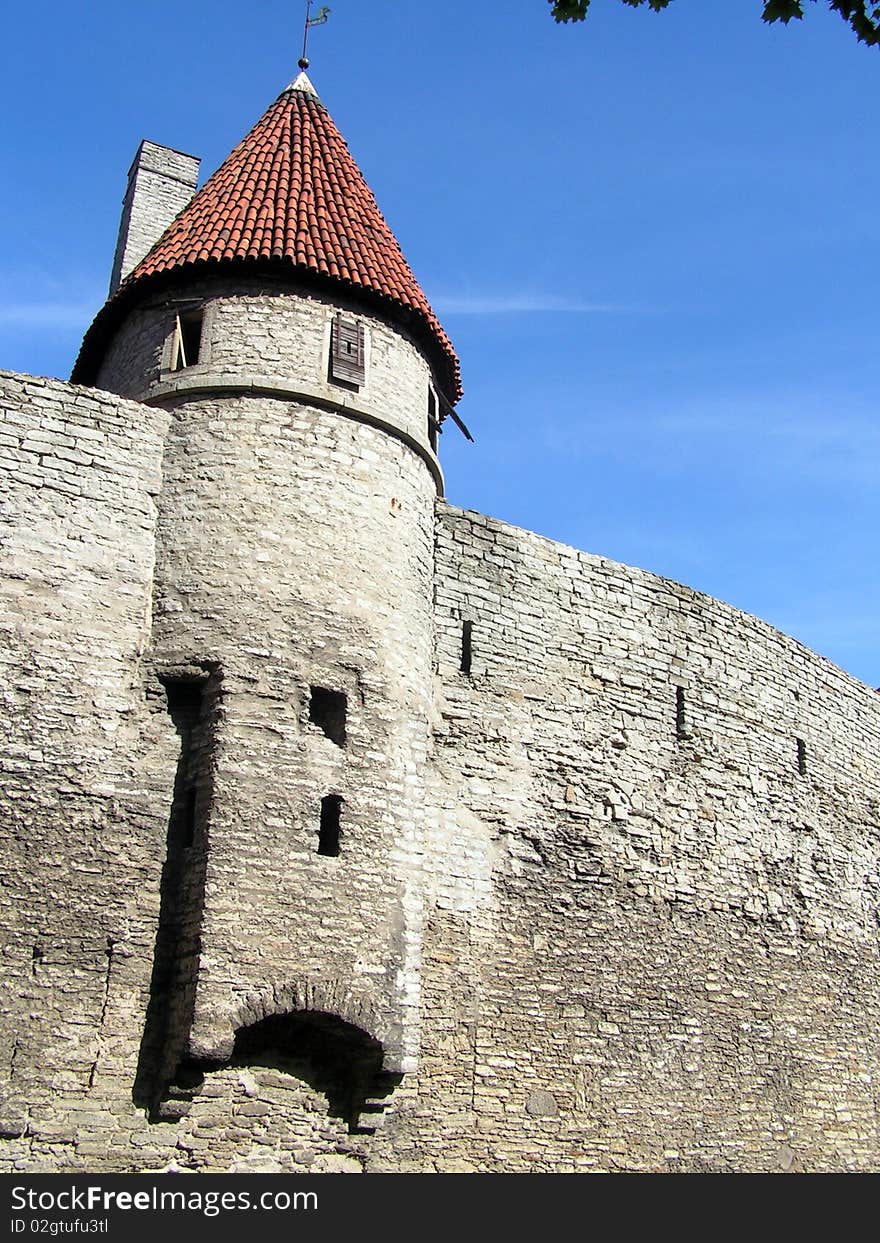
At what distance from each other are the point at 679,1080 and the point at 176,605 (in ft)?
23.0

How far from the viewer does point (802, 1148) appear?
1429cm

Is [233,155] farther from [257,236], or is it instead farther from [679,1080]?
[679,1080]

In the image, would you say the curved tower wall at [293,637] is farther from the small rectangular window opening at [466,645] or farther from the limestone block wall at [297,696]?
the small rectangular window opening at [466,645]

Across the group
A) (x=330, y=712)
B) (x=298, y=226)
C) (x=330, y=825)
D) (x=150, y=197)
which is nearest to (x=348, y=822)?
(x=330, y=825)

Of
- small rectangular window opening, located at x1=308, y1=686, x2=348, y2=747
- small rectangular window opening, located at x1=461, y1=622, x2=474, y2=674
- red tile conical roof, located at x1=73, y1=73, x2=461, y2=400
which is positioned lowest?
small rectangular window opening, located at x1=308, y1=686, x2=348, y2=747

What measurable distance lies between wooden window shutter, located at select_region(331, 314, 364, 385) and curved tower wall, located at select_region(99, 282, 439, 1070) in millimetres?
97

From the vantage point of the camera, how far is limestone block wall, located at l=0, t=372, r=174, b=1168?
9414 millimetres

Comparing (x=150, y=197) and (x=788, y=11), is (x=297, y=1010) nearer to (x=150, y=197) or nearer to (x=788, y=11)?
(x=788, y=11)

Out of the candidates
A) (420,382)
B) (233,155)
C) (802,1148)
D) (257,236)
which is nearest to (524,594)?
(420,382)

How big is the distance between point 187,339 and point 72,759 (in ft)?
14.0

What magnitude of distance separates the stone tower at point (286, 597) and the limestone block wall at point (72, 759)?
0.24m

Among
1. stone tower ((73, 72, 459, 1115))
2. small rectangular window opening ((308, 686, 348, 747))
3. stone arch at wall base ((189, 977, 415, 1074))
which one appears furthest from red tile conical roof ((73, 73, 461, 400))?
stone arch at wall base ((189, 977, 415, 1074))

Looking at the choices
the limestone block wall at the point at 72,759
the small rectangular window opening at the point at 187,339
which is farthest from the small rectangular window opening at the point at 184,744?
the small rectangular window opening at the point at 187,339

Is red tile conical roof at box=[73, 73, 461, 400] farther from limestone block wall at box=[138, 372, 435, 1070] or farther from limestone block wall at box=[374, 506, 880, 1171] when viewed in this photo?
limestone block wall at box=[374, 506, 880, 1171]
